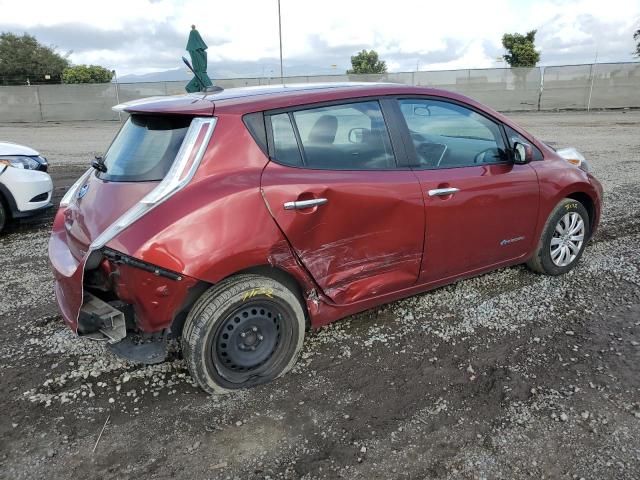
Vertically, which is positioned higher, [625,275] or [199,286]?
[199,286]

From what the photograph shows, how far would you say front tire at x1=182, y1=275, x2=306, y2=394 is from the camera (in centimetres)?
275

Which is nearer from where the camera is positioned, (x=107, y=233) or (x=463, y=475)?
(x=463, y=475)

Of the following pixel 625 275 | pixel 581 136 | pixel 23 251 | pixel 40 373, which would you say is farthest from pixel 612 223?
pixel 581 136

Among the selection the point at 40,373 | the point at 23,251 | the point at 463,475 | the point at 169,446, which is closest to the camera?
the point at 463,475

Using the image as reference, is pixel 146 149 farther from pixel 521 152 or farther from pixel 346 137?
pixel 521 152

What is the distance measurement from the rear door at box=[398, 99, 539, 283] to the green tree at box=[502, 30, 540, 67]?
35.6 meters

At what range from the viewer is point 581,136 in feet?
45.4

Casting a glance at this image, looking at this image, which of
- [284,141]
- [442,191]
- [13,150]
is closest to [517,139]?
[442,191]

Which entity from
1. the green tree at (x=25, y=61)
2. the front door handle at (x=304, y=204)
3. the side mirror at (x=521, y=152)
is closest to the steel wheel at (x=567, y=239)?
the side mirror at (x=521, y=152)

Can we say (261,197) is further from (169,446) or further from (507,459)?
(507,459)

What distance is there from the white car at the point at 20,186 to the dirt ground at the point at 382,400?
6.61 feet

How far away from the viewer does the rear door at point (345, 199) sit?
9.42ft

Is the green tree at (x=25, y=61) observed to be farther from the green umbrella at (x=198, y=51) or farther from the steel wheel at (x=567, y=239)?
the steel wheel at (x=567, y=239)

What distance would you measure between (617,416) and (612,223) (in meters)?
3.94
